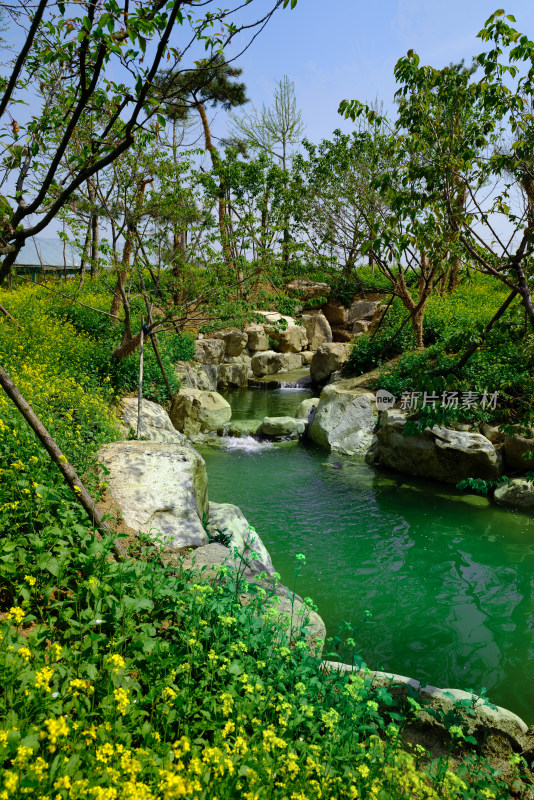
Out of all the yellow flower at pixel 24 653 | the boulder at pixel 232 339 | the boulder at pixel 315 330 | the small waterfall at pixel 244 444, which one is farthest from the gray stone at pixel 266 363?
the yellow flower at pixel 24 653

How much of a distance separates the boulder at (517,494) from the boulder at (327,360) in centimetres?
864

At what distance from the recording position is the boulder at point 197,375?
550 inches

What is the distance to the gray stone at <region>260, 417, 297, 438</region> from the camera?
12484 millimetres

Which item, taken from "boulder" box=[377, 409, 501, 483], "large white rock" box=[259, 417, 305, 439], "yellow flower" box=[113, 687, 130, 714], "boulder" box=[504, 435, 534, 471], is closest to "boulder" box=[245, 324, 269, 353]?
"large white rock" box=[259, 417, 305, 439]

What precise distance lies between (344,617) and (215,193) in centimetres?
897

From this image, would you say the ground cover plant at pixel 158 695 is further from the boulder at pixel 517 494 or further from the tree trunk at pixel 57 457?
the boulder at pixel 517 494

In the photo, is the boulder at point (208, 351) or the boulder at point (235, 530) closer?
the boulder at point (235, 530)

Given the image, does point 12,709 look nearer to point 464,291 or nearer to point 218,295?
point 218,295

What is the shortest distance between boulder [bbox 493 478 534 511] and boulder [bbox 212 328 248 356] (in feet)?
43.5

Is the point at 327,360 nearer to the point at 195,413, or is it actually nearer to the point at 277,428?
the point at 277,428

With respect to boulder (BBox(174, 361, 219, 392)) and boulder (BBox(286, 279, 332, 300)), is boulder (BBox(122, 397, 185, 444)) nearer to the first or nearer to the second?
boulder (BBox(174, 361, 219, 392))

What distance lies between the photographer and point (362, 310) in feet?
76.4

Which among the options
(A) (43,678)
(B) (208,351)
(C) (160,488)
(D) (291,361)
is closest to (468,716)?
(A) (43,678)

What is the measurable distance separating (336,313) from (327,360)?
7725mm
